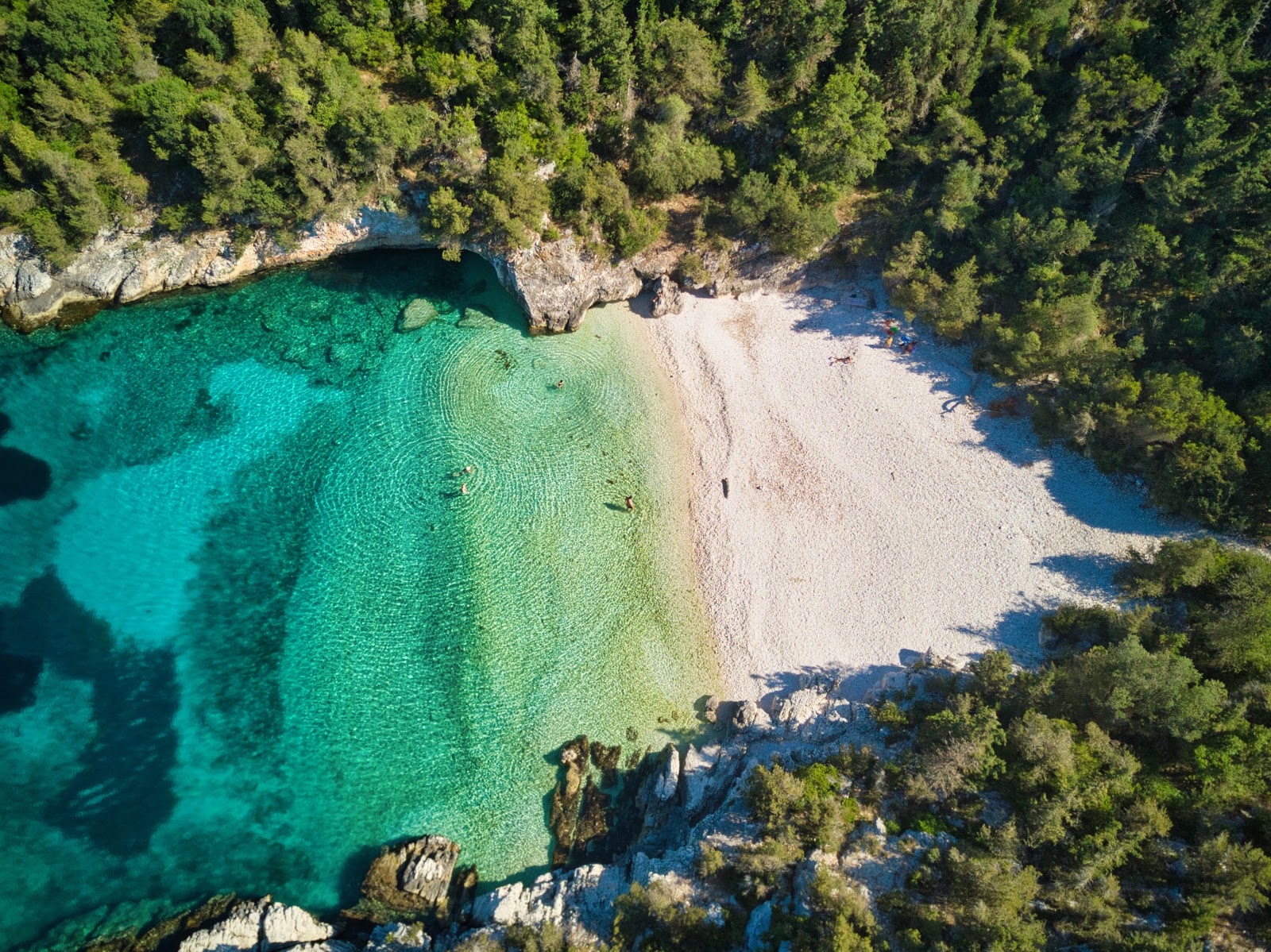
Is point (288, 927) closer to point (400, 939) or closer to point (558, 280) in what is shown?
point (400, 939)

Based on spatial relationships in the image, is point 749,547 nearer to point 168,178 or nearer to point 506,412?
point 506,412

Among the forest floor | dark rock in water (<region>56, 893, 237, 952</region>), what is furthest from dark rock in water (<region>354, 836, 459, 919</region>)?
the forest floor

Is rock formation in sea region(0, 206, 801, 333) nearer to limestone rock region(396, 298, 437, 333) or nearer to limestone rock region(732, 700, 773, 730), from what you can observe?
limestone rock region(396, 298, 437, 333)

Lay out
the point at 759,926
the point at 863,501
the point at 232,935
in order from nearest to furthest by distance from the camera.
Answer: the point at 759,926 < the point at 232,935 < the point at 863,501

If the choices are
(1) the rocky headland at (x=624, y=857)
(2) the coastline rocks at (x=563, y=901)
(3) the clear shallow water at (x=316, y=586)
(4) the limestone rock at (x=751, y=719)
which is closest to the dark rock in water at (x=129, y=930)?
(1) the rocky headland at (x=624, y=857)

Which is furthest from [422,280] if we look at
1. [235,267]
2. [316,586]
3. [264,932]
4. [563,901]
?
[563,901]

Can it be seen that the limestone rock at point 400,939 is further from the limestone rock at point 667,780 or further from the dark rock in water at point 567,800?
the limestone rock at point 667,780
